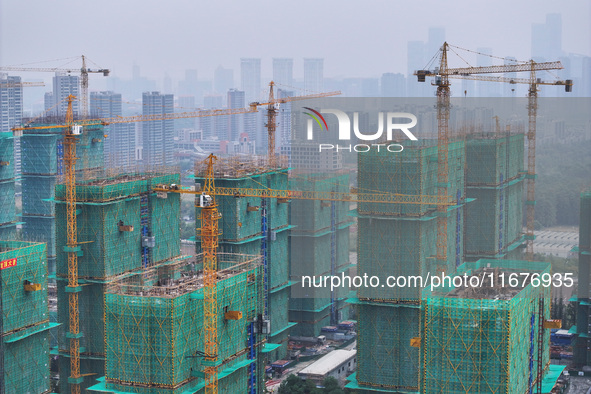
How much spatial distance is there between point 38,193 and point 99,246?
38.2ft

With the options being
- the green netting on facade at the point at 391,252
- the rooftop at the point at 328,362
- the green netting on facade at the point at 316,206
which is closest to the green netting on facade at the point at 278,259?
the green netting on facade at the point at 316,206

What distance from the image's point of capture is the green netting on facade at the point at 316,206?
1417 inches

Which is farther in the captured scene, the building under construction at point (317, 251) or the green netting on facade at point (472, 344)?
the building under construction at point (317, 251)

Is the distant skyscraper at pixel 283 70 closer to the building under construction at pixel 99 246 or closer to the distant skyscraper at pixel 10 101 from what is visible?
the distant skyscraper at pixel 10 101

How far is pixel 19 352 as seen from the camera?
24125mm

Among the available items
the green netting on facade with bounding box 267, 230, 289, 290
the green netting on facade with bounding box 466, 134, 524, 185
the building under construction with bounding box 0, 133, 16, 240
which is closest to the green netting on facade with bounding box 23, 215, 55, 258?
the building under construction with bounding box 0, 133, 16, 240

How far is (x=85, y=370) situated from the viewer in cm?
2769

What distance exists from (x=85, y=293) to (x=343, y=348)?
33.7 ft

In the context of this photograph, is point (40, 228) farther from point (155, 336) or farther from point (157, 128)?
point (157, 128)

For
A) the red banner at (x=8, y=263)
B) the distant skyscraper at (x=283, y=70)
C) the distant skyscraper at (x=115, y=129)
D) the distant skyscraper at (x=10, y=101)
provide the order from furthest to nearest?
the distant skyscraper at (x=115, y=129), the distant skyscraper at (x=283, y=70), the distant skyscraper at (x=10, y=101), the red banner at (x=8, y=263)

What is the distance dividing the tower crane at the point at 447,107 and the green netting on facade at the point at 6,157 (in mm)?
14419

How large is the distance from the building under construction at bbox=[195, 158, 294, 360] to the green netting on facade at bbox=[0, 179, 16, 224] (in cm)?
824

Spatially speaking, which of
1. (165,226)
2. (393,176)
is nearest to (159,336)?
(165,226)

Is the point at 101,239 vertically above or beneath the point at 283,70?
beneath
